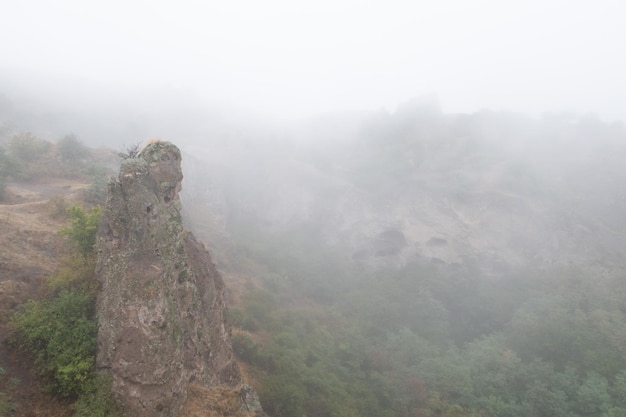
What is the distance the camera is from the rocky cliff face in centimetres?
779

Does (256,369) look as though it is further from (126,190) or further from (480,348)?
(480,348)

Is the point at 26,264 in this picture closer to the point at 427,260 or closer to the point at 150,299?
the point at 150,299

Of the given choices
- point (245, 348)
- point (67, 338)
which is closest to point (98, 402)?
point (67, 338)

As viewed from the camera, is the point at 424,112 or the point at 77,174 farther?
the point at 424,112

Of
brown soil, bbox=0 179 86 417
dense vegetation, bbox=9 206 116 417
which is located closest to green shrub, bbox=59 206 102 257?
dense vegetation, bbox=9 206 116 417

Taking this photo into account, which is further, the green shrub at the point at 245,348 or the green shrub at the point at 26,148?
the green shrub at the point at 26,148

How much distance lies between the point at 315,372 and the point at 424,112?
173 feet

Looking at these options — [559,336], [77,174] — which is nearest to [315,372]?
[559,336]

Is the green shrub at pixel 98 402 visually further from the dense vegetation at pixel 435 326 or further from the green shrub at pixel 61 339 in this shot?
the dense vegetation at pixel 435 326

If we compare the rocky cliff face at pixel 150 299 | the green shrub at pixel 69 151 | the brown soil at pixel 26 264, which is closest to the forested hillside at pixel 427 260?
the rocky cliff face at pixel 150 299

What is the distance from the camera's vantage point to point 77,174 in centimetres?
2297

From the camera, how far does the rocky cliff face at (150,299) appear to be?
25.6ft

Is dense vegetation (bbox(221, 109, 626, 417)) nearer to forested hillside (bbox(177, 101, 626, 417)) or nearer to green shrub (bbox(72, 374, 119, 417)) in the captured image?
forested hillside (bbox(177, 101, 626, 417))

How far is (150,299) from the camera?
27.1 ft
